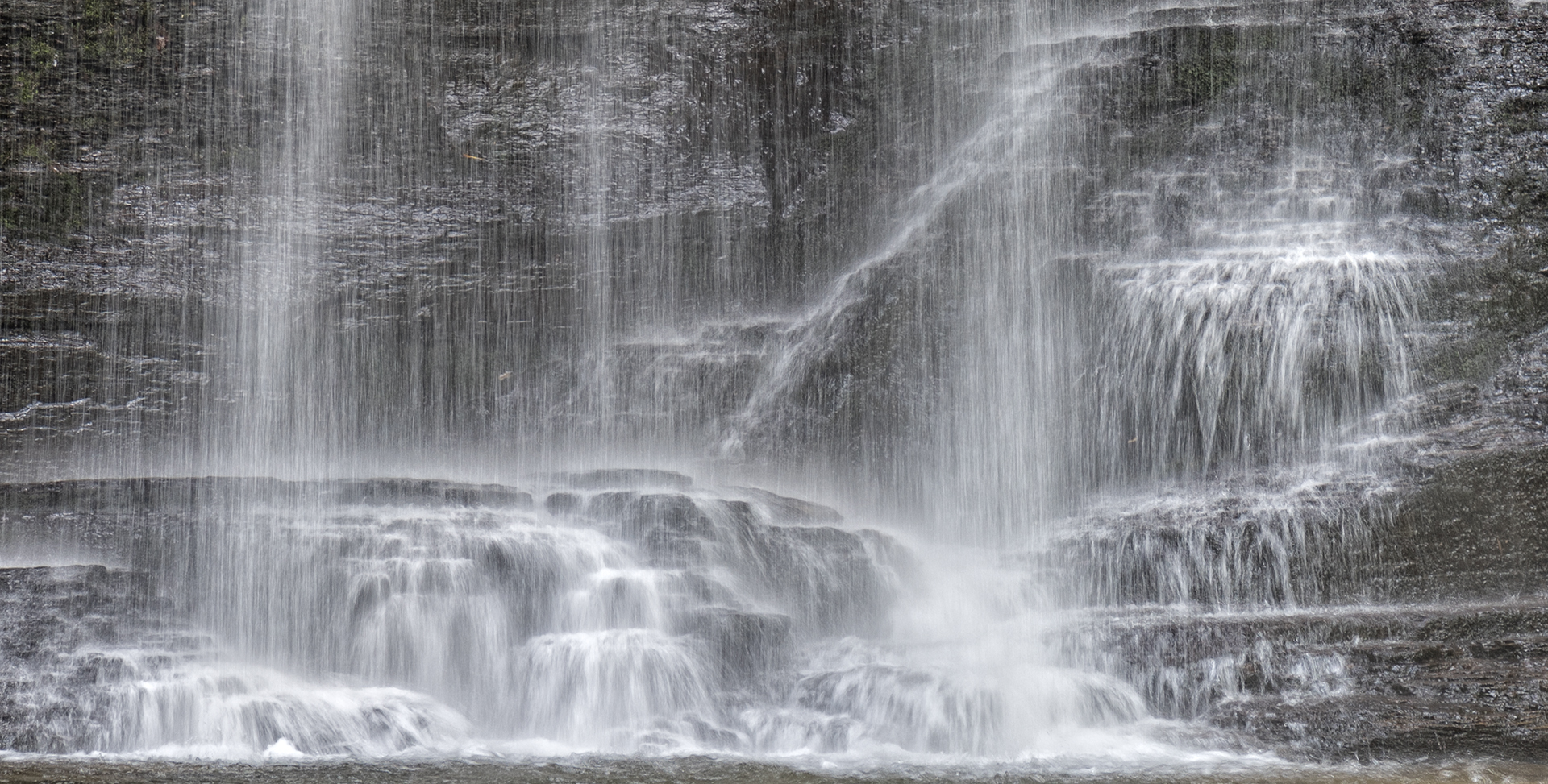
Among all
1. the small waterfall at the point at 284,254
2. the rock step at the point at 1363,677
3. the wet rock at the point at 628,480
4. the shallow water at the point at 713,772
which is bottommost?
the shallow water at the point at 713,772

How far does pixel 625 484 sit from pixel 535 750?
315 centimetres

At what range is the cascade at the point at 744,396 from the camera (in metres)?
9.12

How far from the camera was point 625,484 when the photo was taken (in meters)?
11.5

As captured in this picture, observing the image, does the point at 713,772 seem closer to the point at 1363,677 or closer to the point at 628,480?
the point at 1363,677

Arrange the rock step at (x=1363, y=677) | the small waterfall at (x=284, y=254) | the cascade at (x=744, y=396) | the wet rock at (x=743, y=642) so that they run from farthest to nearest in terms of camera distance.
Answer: the small waterfall at (x=284, y=254) → the wet rock at (x=743, y=642) → the cascade at (x=744, y=396) → the rock step at (x=1363, y=677)

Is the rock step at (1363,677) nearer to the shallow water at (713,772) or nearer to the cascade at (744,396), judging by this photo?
the cascade at (744,396)

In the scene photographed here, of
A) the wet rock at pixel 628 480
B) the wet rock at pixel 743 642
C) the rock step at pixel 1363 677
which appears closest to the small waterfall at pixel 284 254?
the wet rock at pixel 628 480

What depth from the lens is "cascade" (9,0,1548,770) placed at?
9.12 meters

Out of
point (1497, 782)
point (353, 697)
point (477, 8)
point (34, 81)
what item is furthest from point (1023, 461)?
point (34, 81)

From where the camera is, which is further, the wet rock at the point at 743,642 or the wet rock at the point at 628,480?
the wet rock at the point at 628,480

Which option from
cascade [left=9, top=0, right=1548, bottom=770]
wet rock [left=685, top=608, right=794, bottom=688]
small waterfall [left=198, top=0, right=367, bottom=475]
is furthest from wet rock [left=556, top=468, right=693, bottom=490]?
small waterfall [left=198, top=0, right=367, bottom=475]

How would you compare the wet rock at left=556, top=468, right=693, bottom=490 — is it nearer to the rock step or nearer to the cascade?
the cascade

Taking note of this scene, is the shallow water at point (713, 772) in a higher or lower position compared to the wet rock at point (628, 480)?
lower

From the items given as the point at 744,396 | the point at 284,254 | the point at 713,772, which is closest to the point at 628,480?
the point at 744,396
